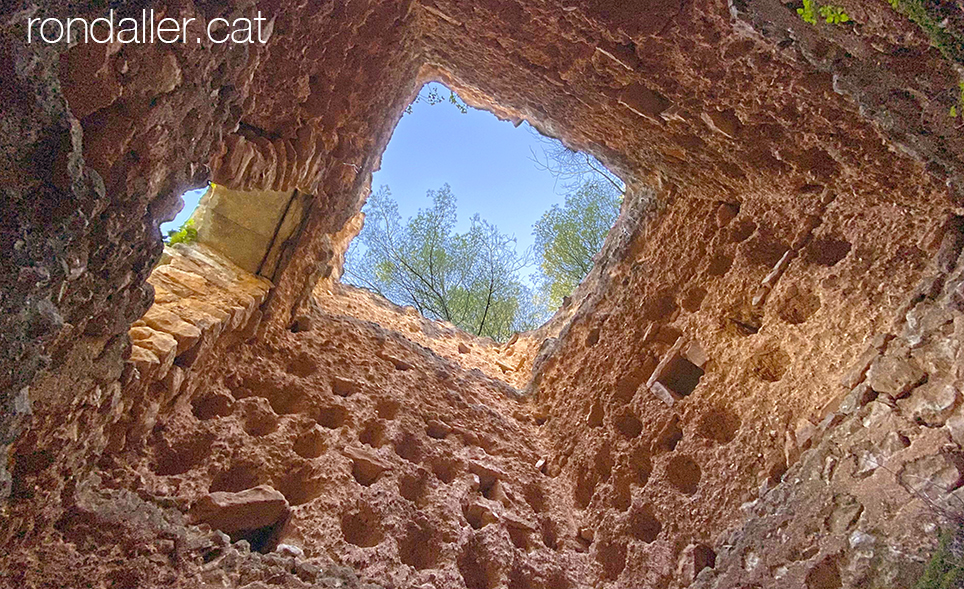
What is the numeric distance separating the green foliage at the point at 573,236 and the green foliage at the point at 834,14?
8.47 m

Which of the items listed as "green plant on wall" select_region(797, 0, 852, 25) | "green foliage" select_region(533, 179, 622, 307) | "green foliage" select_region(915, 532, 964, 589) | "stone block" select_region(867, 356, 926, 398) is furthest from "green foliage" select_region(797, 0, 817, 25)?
"green foliage" select_region(533, 179, 622, 307)

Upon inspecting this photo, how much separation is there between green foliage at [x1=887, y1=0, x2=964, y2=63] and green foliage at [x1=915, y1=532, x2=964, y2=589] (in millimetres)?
1876

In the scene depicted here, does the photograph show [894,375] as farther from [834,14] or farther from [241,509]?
[241,509]

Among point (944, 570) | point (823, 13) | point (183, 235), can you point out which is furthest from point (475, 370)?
point (823, 13)

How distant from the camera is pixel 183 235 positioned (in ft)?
16.5

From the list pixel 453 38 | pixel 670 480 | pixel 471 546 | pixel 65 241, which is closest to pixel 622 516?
pixel 670 480

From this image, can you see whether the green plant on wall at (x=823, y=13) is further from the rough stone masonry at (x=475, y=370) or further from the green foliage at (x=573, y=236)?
the green foliage at (x=573, y=236)

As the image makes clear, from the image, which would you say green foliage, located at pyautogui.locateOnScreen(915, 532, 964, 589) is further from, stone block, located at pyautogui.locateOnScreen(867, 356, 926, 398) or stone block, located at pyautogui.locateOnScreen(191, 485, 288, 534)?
stone block, located at pyautogui.locateOnScreen(191, 485, 288, 534)

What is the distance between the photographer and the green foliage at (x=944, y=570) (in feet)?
7.38

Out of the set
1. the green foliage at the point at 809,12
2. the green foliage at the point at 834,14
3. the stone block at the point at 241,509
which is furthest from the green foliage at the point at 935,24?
the stone block at the point at 241,509

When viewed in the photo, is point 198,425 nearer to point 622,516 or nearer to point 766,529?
point 622,516

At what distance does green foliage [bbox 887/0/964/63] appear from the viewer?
6.89 feet

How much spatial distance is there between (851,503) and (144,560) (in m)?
3.34

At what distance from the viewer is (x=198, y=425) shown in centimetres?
366
